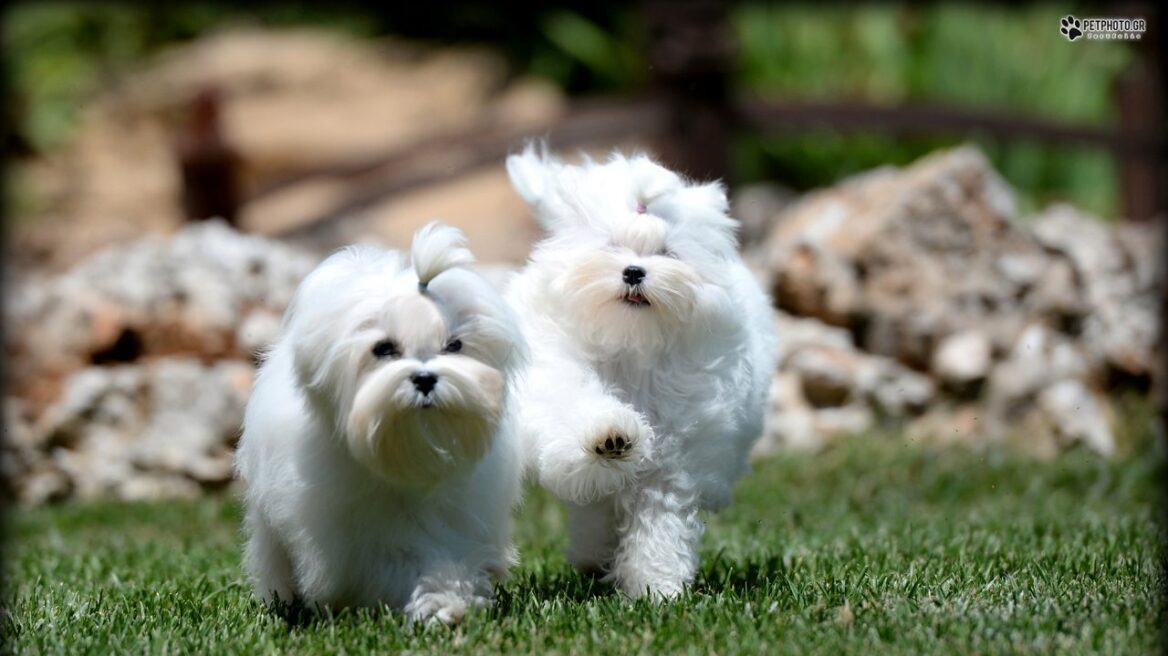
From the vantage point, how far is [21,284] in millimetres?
9734

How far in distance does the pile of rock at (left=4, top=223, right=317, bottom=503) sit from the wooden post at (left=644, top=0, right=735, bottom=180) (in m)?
2.95

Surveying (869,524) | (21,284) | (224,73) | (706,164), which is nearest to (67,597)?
(869,524)

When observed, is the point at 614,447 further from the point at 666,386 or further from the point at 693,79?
the point at 693,79

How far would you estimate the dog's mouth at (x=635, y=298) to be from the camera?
14.7 feet

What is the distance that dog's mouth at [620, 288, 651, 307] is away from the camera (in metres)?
4.47

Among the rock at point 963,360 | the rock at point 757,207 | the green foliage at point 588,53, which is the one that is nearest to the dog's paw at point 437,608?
the rock at point 963,360

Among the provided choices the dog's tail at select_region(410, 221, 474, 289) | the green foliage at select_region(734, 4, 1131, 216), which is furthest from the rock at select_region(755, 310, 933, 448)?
the green foliage at select_region(734, 4, 1131, 216)

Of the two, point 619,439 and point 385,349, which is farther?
point 619,439

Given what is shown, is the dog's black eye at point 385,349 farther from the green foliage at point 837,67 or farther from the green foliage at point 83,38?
the green foliage at point 83,38

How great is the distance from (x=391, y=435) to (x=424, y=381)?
7.3 inches

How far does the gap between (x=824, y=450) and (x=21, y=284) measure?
19.1 feet

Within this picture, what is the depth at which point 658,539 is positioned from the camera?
15.1 feet

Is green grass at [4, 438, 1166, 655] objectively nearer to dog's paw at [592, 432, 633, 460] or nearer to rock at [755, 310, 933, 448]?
dog's paw at [592, 432, 633, 460]

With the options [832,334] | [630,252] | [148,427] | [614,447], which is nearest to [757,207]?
[832,334]
